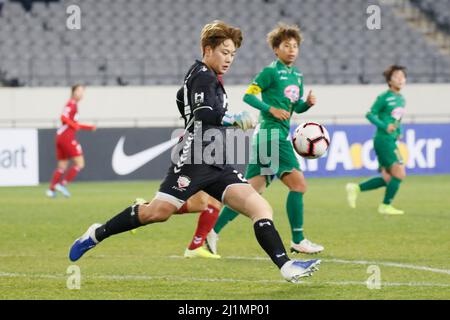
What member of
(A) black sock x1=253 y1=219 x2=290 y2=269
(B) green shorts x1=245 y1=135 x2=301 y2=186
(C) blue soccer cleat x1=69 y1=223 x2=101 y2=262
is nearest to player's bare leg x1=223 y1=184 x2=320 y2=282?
(A) black sock x1=253 y1=219 x2=290 y2=269

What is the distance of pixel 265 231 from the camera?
6.93 metres

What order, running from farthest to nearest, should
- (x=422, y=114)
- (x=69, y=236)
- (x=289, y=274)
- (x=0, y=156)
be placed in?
(x=422, y=114) → (x=0, y=156) → (x=69, y=236) → (x=289, y=274)

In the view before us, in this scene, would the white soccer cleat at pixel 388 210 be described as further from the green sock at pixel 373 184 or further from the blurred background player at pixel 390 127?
the green sock at pixel 373 184

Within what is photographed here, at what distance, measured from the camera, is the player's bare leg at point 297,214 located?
9.18m

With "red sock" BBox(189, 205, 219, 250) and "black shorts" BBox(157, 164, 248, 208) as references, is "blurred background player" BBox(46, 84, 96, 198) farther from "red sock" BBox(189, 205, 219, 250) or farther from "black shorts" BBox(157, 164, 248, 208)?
"black shorts" BBox(157, 164, 248, 208)

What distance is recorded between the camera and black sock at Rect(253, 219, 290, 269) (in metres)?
6.84

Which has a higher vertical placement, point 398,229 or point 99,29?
point 99,29

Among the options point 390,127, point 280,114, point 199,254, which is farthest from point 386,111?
point 199,254

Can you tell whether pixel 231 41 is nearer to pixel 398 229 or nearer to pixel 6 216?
pixel 398 229

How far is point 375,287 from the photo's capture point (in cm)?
698

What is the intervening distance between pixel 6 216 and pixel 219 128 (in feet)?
22.8

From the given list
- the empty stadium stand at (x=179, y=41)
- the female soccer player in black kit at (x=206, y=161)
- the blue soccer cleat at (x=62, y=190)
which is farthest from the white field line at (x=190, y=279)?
the empty stadium stand at (x=179, y=41)

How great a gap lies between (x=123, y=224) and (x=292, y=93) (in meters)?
2.82
